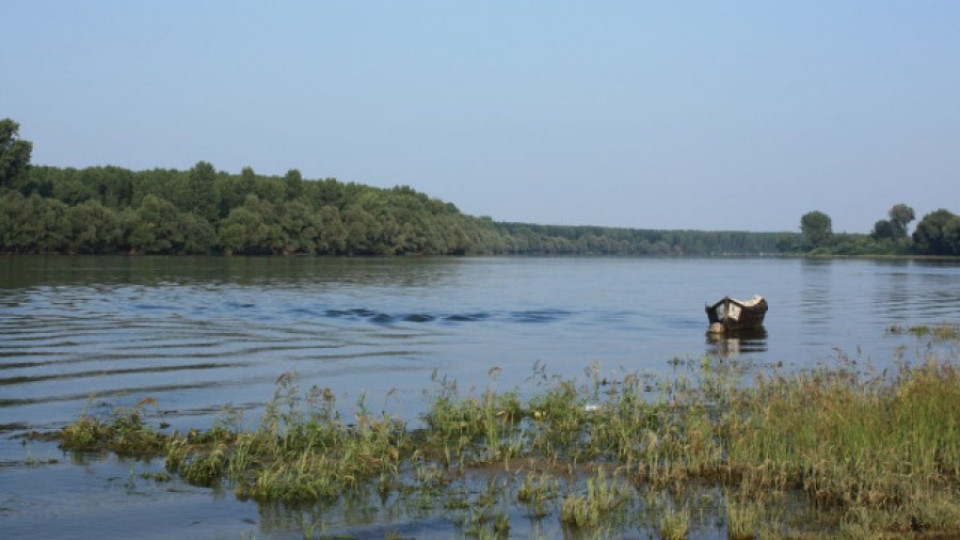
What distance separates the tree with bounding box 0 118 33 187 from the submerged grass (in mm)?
143184

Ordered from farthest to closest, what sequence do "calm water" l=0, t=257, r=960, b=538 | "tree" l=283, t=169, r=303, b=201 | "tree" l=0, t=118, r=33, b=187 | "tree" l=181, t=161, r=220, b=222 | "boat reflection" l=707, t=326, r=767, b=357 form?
"tree" l=283, t=169, r=303, b=201
"tree" l=181, t=161, r=220, b=222
"tree" l=0, t=118, r=33, b=187
"boat reflection" l=707, t=326, r=767, b=357
"calm water" l=0, t=257, r=960, b=538

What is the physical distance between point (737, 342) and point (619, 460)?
23.5 m

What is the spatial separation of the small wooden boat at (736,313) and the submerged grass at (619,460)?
853 inches

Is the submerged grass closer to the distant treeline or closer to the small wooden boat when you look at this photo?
the small wooden boat

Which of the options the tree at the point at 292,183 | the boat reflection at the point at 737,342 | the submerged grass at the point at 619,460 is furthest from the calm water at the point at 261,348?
the tree at the point at 292,183

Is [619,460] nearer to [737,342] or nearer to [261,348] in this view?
[261,348]

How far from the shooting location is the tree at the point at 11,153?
142 meters

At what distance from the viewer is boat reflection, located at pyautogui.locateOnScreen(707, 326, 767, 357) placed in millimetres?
33281

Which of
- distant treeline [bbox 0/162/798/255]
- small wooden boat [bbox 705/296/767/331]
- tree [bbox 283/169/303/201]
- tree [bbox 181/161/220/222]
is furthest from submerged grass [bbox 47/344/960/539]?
tree [bbox 283/169/303/201]

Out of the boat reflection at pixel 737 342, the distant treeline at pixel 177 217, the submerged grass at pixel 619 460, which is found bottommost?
the boat reflection at pixel 737 342

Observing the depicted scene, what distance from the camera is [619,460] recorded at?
14.7m

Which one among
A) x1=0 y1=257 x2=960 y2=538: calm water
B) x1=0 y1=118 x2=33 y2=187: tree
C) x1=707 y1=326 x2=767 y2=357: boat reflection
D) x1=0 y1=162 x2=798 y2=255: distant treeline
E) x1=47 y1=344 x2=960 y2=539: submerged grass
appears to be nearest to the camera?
x1=47 y1=344 x2=960 y2=539: submerged grass

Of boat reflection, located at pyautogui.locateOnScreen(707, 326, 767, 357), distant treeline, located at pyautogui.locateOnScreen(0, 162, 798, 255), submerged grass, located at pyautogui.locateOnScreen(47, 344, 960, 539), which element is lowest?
boat reflection, located at pyautogui.locateOnScreen(707, 326, 767, 357)

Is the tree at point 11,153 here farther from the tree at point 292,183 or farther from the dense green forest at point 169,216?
the tree at point 292,183
